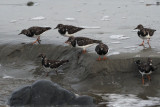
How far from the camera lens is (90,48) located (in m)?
9.25

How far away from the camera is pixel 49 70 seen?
8.65m

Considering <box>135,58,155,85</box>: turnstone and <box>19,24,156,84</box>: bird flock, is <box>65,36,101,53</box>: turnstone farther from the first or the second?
<box>135,58,155,85</box>: turnstone

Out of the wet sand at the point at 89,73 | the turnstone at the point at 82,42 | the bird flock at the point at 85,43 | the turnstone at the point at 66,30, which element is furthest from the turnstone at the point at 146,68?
the turnstone at the point at 66,30

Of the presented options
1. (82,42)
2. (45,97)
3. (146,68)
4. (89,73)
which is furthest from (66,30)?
(45,97)

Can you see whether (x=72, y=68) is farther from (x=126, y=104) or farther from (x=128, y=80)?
(x=126, y=104)

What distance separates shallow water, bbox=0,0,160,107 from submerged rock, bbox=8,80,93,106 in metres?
0.40

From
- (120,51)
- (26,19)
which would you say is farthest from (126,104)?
(26,19)

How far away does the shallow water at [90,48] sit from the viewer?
7379 millimetres

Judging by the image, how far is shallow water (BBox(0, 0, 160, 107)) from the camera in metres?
7.38

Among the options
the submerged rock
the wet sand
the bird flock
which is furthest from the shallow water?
the submerged rock

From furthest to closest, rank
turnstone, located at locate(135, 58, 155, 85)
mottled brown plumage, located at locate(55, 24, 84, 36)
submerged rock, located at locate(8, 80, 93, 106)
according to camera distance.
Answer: mottled brown plumage, located at locate(55, 24, 84, 36), turnstone, located at locate(135, 58, 155, 85), submerged rock, located at locate(8, 80, 93, 106)

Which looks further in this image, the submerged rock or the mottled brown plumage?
the mottled brown plumage

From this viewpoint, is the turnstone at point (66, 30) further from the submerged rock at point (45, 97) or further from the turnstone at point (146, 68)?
the submerged rock at point (45, 97)

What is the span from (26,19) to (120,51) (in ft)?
19.8
